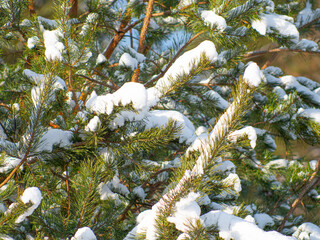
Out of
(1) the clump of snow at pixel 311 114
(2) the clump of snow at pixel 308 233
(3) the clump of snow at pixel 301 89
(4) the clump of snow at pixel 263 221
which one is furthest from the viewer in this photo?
(3) the clump of snow at pixel 301 89

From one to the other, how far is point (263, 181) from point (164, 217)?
200 centimetres

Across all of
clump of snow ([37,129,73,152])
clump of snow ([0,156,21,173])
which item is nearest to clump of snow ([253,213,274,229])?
clump of snow ([37,129,73,152])

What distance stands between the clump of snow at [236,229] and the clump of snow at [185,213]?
0.21ft

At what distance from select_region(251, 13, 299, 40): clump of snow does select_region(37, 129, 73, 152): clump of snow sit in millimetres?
1271

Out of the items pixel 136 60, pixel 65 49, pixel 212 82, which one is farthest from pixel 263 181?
pixel 65 49

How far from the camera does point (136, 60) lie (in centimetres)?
203

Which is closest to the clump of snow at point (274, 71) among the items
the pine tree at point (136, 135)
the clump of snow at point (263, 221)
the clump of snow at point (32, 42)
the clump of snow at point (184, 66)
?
the pine tree at point (136, 135)

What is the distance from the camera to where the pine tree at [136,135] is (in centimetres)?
81

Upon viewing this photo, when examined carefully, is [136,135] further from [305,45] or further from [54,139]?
[305,45]

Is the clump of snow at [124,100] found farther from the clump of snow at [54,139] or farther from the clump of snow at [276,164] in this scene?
the clump of snow at [276,164]

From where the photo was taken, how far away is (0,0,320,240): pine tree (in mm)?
814

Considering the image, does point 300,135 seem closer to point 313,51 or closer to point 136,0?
point 313,51

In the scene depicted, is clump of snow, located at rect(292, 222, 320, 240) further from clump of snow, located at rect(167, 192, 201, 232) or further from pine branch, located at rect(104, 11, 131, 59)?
pine branch, located at rect(104, 11, 131, 59)

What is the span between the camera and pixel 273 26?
1.80m
